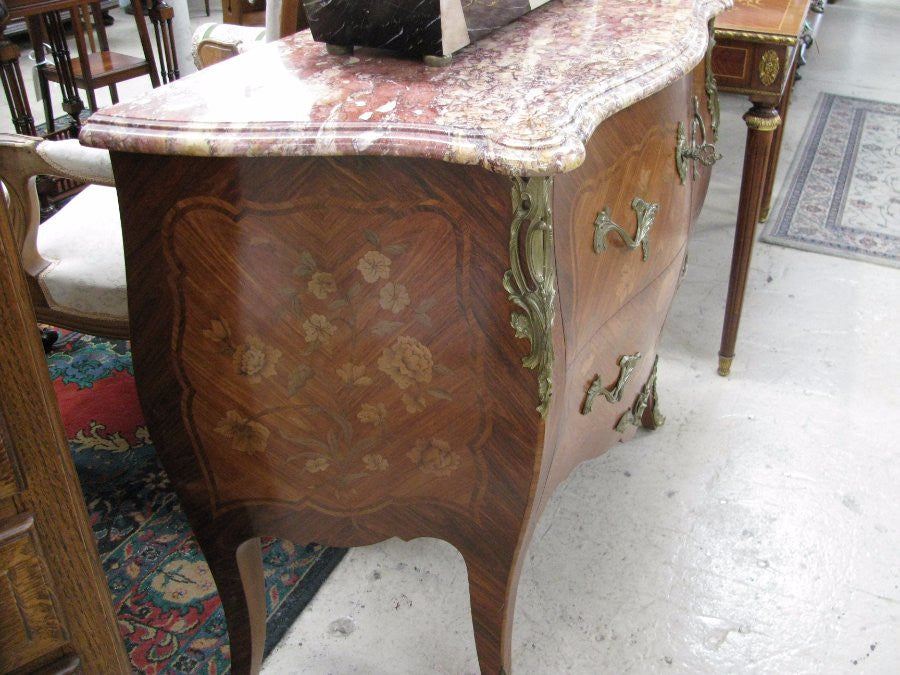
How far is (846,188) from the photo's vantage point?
3.37m

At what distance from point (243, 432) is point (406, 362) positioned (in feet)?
0.83

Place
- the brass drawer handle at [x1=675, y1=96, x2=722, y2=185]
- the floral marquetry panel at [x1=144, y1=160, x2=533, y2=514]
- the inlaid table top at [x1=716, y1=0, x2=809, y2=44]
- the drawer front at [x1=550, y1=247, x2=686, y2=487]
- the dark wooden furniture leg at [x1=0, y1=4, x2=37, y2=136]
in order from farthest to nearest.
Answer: the dark wooden furniture leg at [x1=0, y1=4, x2=37, y2=136], the inlaid table top at [x1=716, y1=0, x2=809, y2=44], the brass drawer handle at [x1=675, y1=96, x2=722, y2=185], the drawer front at [x1=550, y1=247, x2=686, y2=487], the floral marquetry panel at [x1=144, y1=160, x2=533, y2=514]

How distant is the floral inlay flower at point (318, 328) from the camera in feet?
3.36

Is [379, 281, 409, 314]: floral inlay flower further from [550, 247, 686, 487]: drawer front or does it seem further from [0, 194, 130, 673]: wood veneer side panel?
[0, 194, 130, 673]: wood veneer side panel

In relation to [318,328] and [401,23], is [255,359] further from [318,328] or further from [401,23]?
[401,23]

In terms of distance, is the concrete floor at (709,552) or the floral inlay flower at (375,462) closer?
the floral inlay flower at (375,462)

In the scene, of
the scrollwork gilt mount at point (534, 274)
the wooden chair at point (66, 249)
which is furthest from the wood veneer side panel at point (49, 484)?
the wooden chair at point (66, 249)

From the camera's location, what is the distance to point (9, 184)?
1.62 metres

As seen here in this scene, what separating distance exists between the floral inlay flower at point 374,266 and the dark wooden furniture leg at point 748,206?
128 centimetres

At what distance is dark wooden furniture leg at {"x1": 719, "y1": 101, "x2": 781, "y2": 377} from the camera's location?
6.44ft

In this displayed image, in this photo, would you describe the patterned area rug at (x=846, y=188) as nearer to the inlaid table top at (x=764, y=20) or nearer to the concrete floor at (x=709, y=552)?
the concrete floor at (x=709, y=552)

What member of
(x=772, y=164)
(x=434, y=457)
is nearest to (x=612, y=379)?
(x=434, y=457)

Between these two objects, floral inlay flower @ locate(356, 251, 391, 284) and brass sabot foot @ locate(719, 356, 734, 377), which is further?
brass sabot foot @ locate(719, 356, 734, 377)

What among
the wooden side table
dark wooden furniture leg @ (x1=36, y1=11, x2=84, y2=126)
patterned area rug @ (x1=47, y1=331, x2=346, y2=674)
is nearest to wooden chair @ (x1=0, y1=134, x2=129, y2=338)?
patterned area rug @ (x1=47, y1=331, x2=346, y2=674)
